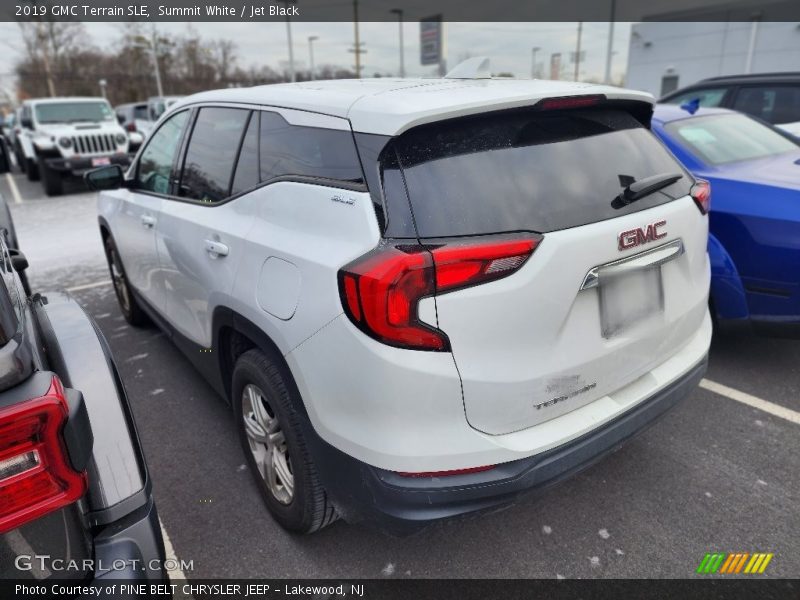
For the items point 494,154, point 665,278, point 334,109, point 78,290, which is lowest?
point 78,290

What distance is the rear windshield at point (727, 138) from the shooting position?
3949 mm

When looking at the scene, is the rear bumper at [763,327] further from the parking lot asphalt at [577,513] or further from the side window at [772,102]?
the side window at [772,102]

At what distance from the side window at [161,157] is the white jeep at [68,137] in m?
9.47

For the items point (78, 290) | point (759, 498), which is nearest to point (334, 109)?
point (759, 498)

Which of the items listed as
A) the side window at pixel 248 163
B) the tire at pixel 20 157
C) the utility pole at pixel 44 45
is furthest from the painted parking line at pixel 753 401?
the utility pole at pixel 44 45

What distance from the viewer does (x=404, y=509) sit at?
1.77m

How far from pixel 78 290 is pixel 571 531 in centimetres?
560

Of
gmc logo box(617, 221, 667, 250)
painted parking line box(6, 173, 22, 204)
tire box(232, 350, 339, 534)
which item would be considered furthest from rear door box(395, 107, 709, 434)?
painted parking line box(6, 173, 22, 204)

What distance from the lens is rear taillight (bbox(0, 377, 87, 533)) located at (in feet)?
3.48

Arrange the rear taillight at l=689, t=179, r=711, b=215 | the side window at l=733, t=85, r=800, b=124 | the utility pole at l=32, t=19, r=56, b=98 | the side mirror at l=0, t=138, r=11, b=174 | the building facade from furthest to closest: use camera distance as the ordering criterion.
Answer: the utility pole at l=32, t=19, r=56, b=98 < the building facade < the side window at l=733, t=85, r=800, b=124 < the side mirror at l=0, t=138, r=11, b=174 < the rear taillight at l=689, t=179, r=711, b=215

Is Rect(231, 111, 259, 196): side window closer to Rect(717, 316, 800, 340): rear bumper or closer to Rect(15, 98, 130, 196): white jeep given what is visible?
Rect(717, 316, 800, 340): rear bumper

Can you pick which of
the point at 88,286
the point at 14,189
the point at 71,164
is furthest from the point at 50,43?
the point at 88,286

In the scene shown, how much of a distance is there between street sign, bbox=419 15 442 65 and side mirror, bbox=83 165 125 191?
1378 inches

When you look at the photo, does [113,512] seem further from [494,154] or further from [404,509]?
[494,154]
